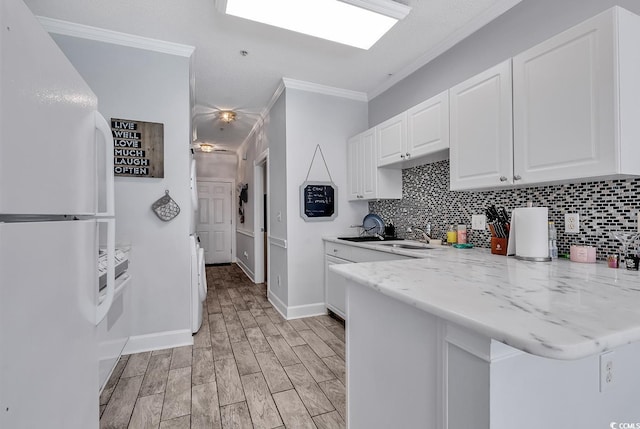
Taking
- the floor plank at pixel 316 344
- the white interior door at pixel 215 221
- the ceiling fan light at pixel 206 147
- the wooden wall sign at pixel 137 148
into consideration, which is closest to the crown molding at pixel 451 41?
the wooden wall sign at pixel 137 148

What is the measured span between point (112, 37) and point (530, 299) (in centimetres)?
338

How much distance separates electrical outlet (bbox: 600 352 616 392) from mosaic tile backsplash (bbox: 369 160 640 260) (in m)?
1.00

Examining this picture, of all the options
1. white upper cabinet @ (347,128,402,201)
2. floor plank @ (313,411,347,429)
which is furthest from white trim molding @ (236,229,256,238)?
floor plank @ (313,411,347,429)

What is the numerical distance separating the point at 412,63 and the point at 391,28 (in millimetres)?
659

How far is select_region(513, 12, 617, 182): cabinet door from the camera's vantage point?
4.67ft

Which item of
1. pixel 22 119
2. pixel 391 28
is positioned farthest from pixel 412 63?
pixel 22 119

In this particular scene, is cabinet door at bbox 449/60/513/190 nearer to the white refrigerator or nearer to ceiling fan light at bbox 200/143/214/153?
the white refrigerator

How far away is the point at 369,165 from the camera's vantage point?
133 inches

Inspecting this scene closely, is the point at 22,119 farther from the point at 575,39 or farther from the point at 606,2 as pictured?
the point at 606,2

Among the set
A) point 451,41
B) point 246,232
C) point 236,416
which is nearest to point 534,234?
point 451,41

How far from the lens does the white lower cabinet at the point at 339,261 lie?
111 inches

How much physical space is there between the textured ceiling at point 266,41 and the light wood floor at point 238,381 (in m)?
2.68

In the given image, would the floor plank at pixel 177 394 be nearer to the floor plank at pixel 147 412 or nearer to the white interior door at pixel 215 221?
the floor plank at pixel 147 412

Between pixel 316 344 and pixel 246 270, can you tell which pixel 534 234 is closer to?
pixel 316 344
